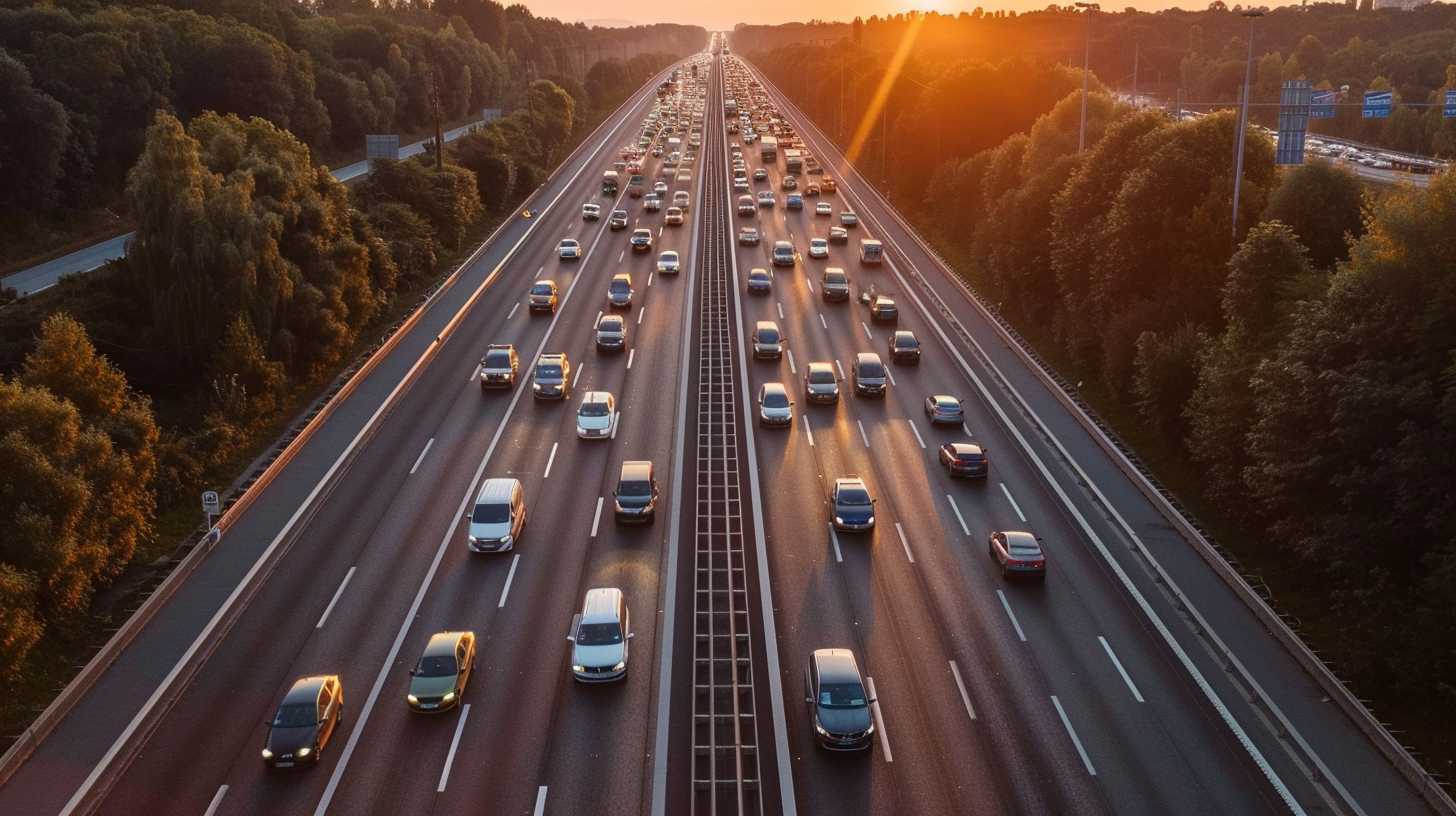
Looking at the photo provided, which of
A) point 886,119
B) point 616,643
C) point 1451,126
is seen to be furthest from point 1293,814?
point 886,119

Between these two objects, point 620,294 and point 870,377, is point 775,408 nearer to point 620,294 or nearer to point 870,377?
point 870,377

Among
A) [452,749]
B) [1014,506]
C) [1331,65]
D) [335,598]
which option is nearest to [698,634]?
[452,749]

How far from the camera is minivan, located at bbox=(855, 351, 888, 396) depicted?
50531 mm

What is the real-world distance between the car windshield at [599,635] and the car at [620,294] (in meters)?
38.0

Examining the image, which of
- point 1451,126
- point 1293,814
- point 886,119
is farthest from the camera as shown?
point 886,119

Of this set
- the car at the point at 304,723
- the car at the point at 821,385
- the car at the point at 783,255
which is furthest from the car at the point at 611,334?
the car at the point at 304,723

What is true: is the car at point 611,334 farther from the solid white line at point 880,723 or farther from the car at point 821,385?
the solid white line at point 880,723

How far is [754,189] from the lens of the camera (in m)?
109

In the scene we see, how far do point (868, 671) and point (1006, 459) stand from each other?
1759cm

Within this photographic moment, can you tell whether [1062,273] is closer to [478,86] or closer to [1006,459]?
[1006,459]

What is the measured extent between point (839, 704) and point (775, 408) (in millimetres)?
22520

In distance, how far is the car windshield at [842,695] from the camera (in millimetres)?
25816

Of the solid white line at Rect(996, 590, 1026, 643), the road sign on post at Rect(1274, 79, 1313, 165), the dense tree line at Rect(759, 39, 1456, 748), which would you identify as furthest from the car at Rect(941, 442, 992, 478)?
the road sign on post at Rect(1274, 79, 1313, 165)

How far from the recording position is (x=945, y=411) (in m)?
47.0
